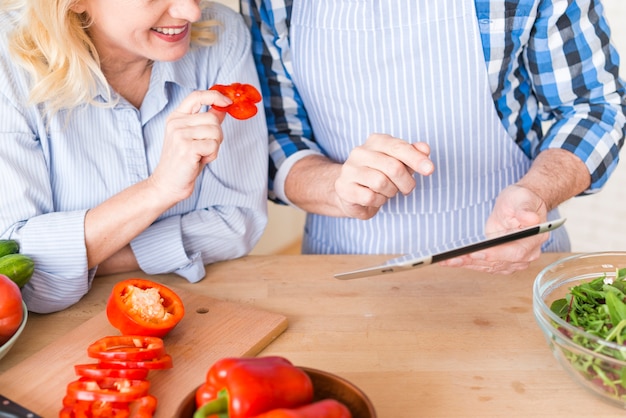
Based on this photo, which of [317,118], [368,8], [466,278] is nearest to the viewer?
[466,278]

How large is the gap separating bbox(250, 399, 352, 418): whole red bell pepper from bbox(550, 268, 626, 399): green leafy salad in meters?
0.39

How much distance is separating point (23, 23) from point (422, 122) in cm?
89

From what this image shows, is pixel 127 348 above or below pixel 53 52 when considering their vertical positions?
below

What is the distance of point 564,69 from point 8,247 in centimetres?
125

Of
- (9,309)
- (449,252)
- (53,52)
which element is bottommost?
(9,309)

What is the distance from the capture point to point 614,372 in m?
1.09

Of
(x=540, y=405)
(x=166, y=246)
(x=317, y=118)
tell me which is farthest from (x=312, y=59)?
(x=540, y=405)

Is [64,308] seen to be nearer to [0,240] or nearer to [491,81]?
[0,240]

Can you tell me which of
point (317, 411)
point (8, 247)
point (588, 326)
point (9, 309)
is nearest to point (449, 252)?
point (588, 326)

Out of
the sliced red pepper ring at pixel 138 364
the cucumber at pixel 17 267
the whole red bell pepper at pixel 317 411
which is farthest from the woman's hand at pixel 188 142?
the whole red bell pepper at pixel 317 411

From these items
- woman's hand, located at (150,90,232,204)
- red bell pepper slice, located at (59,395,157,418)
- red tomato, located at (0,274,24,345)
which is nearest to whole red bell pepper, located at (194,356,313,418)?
red bell pepper slice, located at (59,395,157,418)

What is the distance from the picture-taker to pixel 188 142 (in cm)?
143

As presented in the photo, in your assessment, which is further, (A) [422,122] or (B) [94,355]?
(A) [422,122]

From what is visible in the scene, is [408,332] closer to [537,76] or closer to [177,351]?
[177,351]
